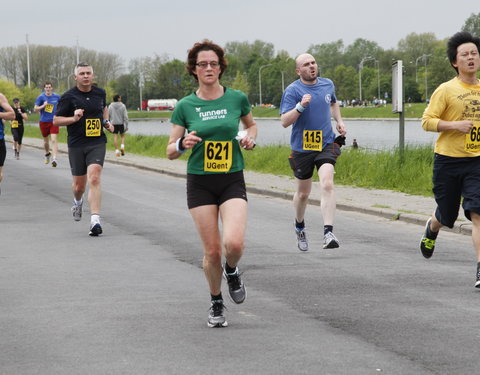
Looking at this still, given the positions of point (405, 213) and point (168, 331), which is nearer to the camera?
point (168, 331)

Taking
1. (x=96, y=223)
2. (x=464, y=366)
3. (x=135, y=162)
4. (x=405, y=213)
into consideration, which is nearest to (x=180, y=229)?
(x=96, y=223)

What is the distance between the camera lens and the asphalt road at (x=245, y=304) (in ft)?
17.4

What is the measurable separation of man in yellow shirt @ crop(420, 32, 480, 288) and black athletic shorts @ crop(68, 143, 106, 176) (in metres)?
4.95

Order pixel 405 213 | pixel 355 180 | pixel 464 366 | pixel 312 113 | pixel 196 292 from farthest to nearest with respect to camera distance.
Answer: pixel 355 180 < pixel 405 213 < pixel 312 113 < pixel 196 292 < pixel 464 366

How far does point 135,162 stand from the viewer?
26078mm

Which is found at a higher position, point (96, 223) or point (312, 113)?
point (312, 113)

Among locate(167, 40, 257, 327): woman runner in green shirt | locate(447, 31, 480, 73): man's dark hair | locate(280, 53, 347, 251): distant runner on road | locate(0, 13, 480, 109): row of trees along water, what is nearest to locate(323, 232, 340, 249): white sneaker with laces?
locate(280, 53, 347, 251): distant runner on road

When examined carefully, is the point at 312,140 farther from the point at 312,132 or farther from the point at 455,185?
the point at 455,185

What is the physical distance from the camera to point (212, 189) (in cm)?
622

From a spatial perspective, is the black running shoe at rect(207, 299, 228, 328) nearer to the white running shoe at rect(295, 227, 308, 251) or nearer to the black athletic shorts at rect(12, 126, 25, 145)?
the white running shoe at rect(295, 227, 308, 251)

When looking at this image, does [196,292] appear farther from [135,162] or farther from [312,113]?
[135,162]

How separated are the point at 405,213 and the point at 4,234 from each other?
4.92 meters

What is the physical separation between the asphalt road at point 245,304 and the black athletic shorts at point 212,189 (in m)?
0.78

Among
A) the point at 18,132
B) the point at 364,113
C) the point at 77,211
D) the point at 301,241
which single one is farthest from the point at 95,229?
the point at 364,113
